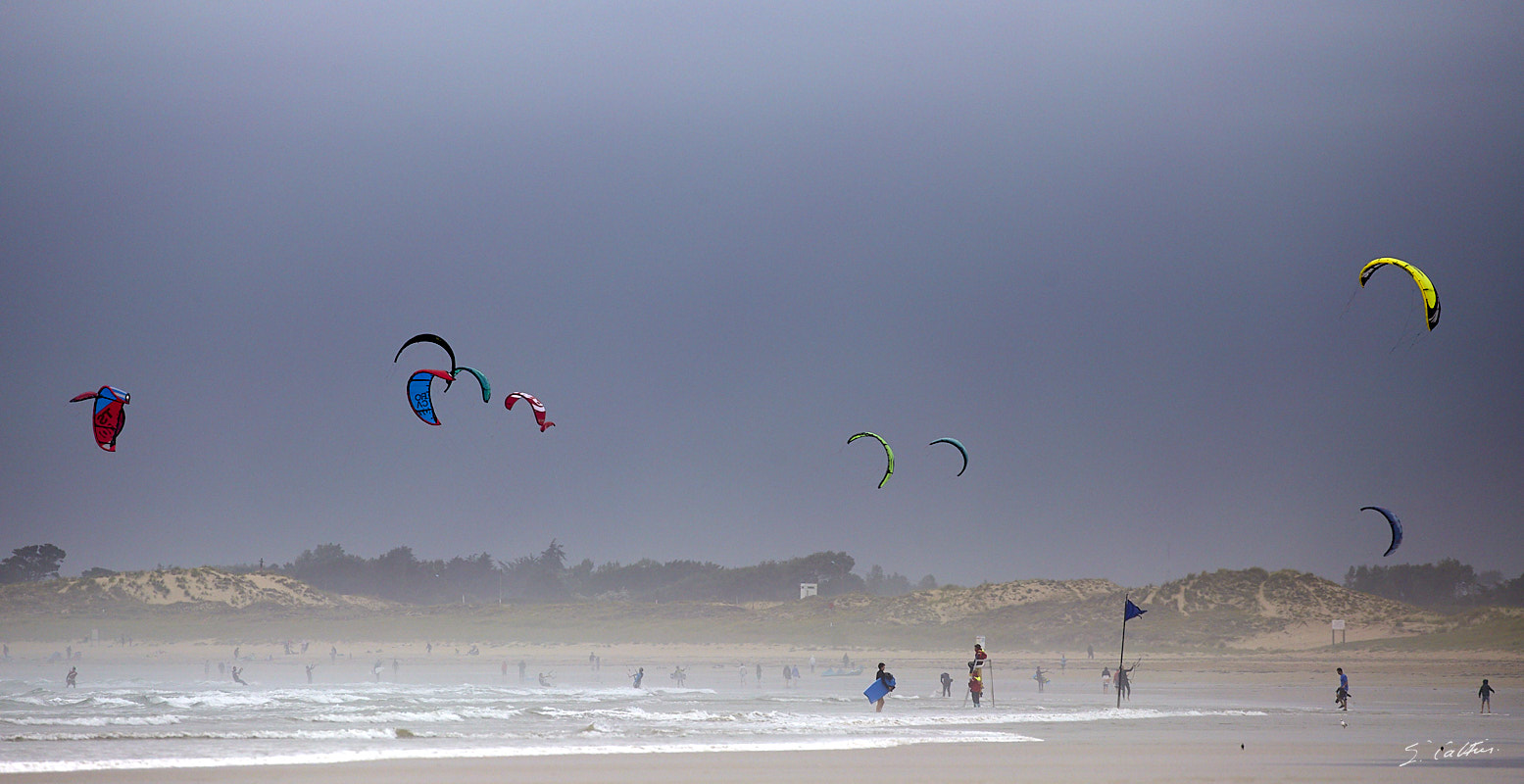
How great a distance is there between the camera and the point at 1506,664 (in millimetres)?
39188

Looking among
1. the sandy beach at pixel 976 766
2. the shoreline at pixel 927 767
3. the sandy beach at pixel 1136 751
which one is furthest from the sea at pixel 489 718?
the sandy beach at pixel 976 766

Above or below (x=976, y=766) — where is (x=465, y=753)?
below

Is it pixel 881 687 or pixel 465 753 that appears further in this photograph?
pixel 881 687

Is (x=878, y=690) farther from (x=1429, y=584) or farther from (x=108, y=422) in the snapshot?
(x=1429, y=584)

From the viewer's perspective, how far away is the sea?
52.6 feet

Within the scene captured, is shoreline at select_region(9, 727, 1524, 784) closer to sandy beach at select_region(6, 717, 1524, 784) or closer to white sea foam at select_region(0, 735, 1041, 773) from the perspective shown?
sandy beach at select_region(6, 717, 1524, 784)

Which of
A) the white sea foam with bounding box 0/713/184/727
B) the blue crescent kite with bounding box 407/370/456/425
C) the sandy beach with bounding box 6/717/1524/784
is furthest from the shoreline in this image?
the blue crescent kite with bounding box 407/370/456/425

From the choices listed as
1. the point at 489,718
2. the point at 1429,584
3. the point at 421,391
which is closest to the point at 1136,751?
the point at 489,718

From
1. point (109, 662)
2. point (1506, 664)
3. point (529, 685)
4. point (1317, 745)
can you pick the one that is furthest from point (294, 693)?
point (1506, 664)

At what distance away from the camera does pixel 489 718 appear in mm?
21844

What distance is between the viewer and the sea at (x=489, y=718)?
1603cm
